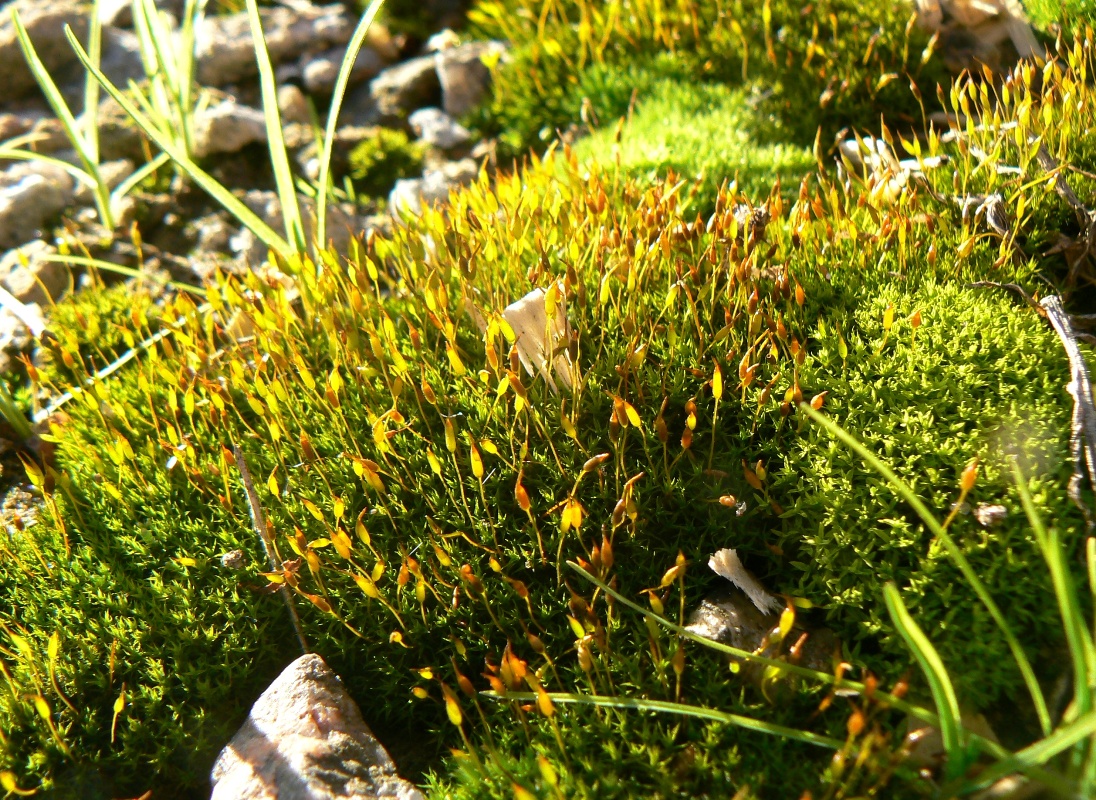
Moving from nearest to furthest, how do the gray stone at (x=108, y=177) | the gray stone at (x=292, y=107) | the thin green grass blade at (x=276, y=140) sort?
the thin green grass blade at (x=276, y=140)
the gray stone at (x=108, y=177)
the gray stone at (x=292, y=107)

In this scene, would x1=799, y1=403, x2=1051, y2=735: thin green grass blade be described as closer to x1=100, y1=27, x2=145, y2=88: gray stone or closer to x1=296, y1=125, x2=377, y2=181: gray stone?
x1=296, y1=125, x2=377, y2=181: gray stone

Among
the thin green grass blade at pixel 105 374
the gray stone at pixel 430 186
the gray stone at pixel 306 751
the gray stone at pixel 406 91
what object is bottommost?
the gray stone at pixel 306 751

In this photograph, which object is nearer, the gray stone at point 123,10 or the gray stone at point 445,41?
the gray stone at point 445,41

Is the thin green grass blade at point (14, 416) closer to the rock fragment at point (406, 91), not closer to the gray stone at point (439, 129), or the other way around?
the gray stone at point (439, 129)

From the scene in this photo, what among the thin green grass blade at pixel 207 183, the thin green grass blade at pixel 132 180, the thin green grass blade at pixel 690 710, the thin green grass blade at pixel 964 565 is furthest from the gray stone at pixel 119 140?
the thin green grass blade at pixel 964 565

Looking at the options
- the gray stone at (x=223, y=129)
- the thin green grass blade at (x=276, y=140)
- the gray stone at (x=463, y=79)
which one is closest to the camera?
the thin green grass blade at (x=276, y=140)

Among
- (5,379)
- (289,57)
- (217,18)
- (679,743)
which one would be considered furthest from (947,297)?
(217,18)
